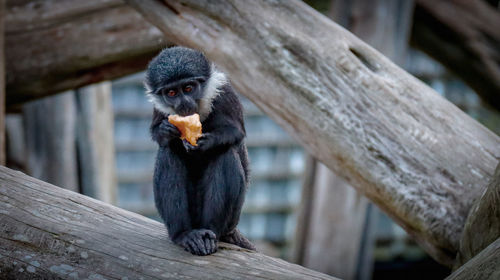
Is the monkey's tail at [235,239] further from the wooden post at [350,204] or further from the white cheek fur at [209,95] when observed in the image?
the wooden post at [350,204]

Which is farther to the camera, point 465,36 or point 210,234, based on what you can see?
point 465,36

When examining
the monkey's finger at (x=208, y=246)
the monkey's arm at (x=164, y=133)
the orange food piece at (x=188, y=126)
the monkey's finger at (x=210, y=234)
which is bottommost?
the monkey's finger at (x=210, y=234)

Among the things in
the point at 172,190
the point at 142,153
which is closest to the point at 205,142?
the point at 172,190

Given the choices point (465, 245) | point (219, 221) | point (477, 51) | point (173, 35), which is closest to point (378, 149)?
point (465, 245)

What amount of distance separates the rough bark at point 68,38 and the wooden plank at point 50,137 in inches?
36.4

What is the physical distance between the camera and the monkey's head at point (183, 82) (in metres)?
3.64

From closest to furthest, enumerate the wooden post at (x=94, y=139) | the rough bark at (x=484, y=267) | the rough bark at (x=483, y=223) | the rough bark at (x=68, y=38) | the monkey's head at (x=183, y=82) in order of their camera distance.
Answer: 1. the rough bark at (x=484, y=267)
2. the rough bark at (x=483, y=223)
3. the monkey's head at (x=183, y=82)
4. the rough bark at (x=68, y=38)
5. the wooden post at (x=94, y=139)

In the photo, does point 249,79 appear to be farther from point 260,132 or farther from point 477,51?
point 260,132

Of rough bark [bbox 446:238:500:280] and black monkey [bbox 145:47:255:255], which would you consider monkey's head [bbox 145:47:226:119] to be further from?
rough bark [bbox 446:238:500:280]

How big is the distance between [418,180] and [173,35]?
6.74ft

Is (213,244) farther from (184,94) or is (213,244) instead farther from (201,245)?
(184,94)

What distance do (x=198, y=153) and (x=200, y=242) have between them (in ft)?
2.18

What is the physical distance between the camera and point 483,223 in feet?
10.7

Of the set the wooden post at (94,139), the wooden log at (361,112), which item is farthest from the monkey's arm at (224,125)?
the wooden post at (94,139)
